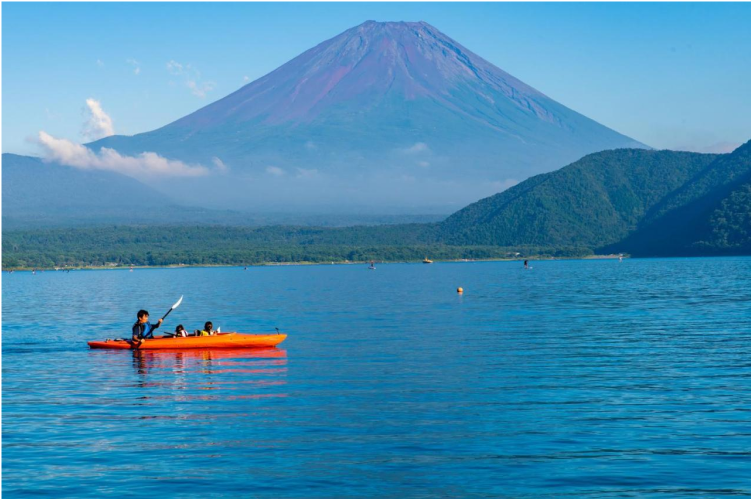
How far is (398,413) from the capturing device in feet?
89.8

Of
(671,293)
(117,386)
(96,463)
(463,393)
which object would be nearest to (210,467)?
(96,463)

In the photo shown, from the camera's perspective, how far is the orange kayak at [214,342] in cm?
4469

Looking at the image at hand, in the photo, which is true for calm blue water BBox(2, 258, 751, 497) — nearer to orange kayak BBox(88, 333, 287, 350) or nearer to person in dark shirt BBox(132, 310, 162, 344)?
orange kayak BBox(88, 333, 287, 350)

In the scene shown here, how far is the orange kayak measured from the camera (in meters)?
44.7

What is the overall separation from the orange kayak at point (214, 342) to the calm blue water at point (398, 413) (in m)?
0.99

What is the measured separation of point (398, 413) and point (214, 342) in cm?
1936

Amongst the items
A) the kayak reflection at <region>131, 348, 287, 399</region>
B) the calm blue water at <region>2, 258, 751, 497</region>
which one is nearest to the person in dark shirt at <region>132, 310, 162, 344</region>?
the kayak reflection at <region>131, 348, 287, 399</region>

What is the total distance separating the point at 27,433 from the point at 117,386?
870 centimetres

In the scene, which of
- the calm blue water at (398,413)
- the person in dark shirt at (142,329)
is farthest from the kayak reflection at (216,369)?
the person in dark shirt at (142,329)

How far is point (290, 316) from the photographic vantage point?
66688 millimetres

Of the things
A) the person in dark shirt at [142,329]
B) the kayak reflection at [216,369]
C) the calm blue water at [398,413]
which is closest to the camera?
the calm blue water at [398,413]

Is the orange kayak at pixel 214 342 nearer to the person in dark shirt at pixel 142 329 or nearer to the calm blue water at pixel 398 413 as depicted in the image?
the person in dark shirt at pixel 142 329

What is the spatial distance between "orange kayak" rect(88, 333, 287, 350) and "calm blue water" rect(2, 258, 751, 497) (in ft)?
3.26

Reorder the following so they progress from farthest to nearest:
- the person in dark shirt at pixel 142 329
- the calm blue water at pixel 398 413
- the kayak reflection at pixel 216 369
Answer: the person in dark shirt at pixel 142 329 → the kayak reflection at pixel 216 369 → the calm blue water at pixel 398 413
